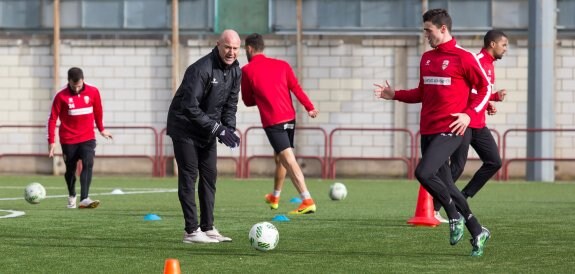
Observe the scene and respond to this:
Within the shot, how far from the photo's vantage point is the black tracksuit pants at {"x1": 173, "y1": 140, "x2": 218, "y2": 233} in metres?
11.7

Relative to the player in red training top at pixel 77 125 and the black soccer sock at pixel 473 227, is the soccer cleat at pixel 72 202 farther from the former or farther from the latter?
the black soccer sock at pixel 473 227

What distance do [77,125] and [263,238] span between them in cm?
739

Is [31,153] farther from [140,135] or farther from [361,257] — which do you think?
[361,257]

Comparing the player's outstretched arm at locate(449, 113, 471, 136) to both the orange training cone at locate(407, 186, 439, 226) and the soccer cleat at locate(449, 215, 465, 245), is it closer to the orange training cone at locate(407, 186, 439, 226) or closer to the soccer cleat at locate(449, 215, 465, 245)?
the soccer cleat at locate(449, 215, 465, 245)

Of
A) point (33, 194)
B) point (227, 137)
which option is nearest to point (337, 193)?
point (33, 194)

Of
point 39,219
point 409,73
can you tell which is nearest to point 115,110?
point 409,73

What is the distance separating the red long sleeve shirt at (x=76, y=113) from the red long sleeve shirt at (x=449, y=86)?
7.37m

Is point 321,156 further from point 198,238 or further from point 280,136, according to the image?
point 198,238

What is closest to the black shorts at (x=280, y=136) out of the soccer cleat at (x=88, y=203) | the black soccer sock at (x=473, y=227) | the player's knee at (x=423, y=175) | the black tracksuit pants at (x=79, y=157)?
the soccer cleat at (x=88, y=203)

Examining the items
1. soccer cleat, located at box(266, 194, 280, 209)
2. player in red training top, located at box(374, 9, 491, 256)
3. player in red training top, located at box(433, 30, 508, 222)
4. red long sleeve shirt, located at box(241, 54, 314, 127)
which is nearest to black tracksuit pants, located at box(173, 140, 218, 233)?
player in red training top, located at box(374, 9, 491, 256)

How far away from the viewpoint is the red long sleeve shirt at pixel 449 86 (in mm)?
10789

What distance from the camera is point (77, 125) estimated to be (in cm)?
1742

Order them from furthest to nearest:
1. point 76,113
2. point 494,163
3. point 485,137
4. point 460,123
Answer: point 76,113, point 494,163, point 485,137, point 460,123

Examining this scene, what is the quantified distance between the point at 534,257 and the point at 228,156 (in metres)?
19.1
